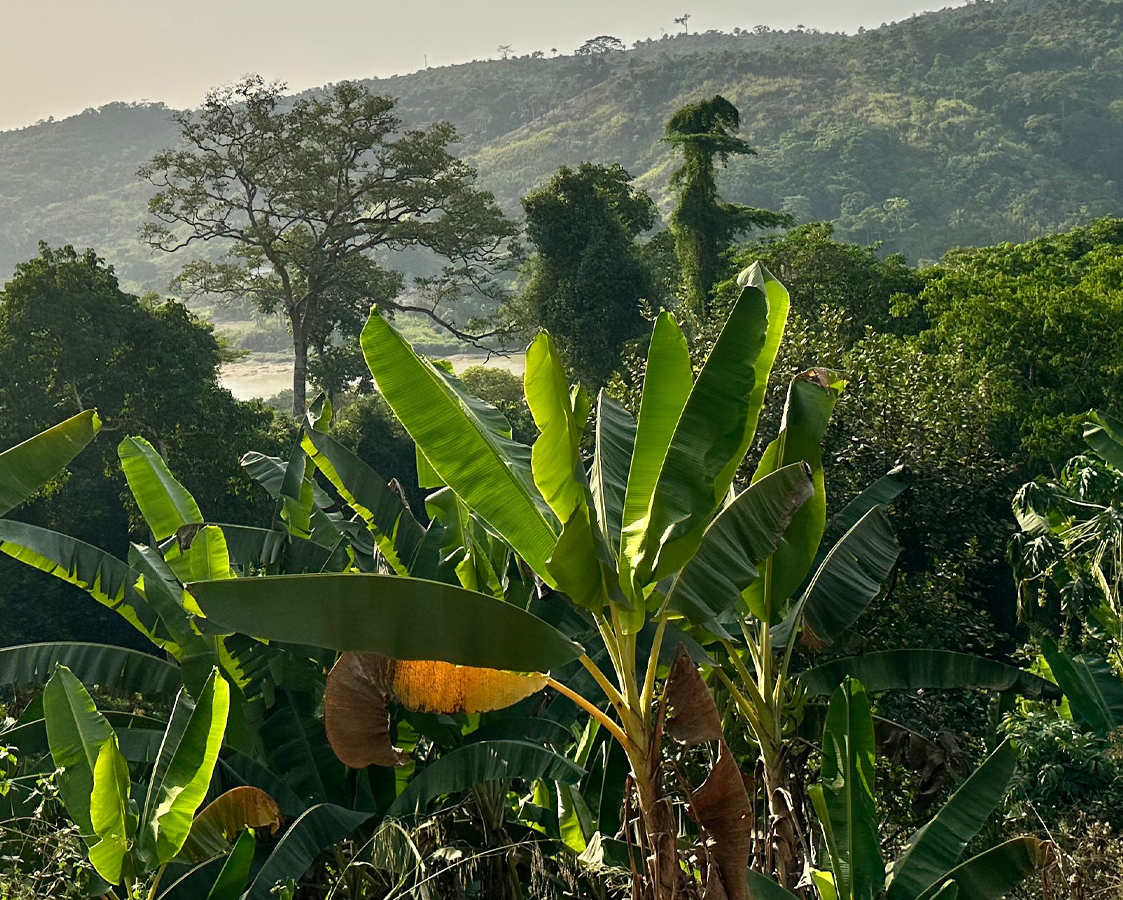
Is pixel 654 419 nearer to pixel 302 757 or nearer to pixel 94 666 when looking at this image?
pixel 302 757

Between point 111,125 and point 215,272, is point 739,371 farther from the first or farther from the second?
point 111,125

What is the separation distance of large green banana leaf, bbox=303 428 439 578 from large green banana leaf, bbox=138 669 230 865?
4.98 ft

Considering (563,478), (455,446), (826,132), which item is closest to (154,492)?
(455,446)

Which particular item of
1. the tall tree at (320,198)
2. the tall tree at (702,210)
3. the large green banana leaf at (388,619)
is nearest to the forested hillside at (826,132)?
the tall tree at (702,210)

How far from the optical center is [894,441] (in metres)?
10.7

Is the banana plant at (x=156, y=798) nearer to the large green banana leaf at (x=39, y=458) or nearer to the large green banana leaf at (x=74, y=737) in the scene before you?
the large green banana leaf at (x=74, y=737)

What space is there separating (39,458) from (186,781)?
5.35 feet

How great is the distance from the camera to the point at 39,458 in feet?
15.9

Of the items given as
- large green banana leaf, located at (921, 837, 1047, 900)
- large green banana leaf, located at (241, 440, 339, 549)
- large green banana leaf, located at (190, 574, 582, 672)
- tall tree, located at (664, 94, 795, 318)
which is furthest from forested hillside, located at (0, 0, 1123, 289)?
large green banana leaf, located at (190, 574, 582, 672)

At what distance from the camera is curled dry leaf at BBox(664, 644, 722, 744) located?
13.2 feet

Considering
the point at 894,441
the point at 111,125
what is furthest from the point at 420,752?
the point at 111,125

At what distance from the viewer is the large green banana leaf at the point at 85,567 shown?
Answer: 558 centimetres

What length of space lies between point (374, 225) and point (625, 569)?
31.9 metres

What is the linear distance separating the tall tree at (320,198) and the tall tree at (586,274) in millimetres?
2753
